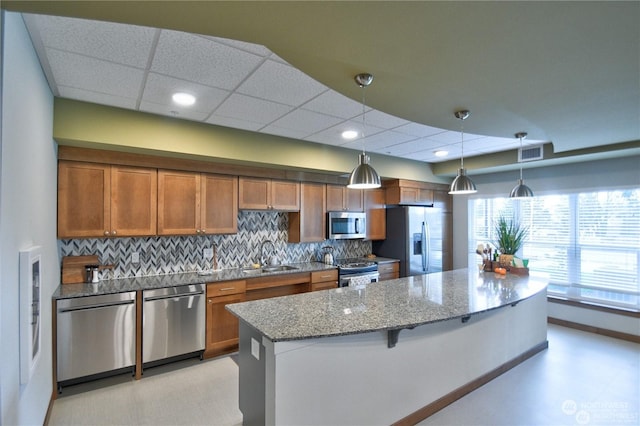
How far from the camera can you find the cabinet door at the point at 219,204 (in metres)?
3.83

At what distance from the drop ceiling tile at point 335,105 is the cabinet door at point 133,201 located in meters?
1.92

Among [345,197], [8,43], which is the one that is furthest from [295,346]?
[345,197]

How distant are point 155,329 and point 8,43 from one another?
268 centimetres

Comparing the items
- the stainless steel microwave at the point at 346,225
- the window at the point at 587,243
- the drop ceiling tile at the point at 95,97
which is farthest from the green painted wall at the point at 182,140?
the window at the point at 587,243

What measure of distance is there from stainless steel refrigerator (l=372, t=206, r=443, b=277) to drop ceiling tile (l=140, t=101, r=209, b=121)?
3.59 m

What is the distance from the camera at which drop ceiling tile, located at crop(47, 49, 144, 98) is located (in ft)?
6.89

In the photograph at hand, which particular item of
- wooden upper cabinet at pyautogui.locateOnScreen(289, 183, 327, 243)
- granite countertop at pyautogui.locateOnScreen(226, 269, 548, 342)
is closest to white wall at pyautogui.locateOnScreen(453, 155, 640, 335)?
granite countertop at pyautogui.locateOnScreen(226, 269, 548, 342)

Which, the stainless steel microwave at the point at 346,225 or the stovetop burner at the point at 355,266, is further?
the stainless steel microwave at the point at 346,225

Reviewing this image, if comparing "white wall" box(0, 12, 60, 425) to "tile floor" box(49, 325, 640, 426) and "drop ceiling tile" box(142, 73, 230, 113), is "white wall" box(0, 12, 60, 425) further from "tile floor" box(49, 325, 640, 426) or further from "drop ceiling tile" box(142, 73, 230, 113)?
"drop ceiling tile" box(142, 73, 230, 113)

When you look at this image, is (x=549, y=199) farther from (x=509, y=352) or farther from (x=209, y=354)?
(x=209, y=354)

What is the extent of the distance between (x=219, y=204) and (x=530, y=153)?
431 centimetres

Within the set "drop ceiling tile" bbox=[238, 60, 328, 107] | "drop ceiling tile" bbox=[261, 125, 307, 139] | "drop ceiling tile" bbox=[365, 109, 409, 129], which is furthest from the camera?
"drop ceiling tile" bbox=[261, 125, 307, 139]

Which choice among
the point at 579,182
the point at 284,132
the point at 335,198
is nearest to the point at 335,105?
the point at 284,132

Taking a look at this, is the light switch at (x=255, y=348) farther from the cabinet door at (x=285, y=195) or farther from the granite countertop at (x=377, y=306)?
the cabinet door at (x=285, y=195)
